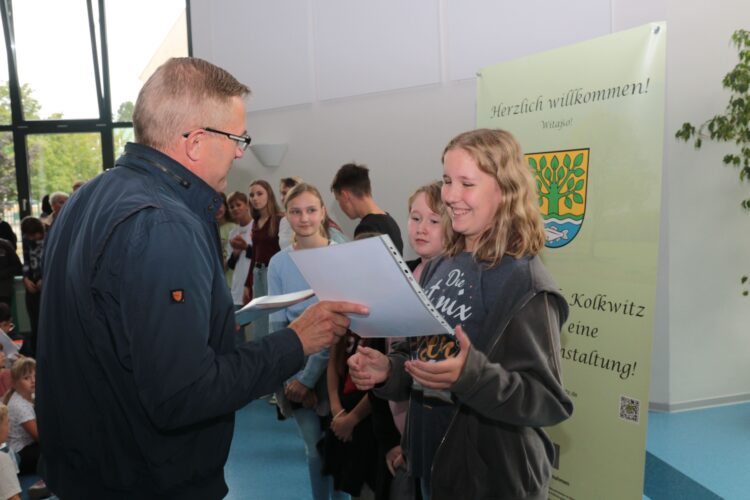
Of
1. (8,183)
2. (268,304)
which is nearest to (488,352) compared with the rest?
(268,304)

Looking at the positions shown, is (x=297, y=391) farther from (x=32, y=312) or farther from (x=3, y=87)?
(x=3, y=87)

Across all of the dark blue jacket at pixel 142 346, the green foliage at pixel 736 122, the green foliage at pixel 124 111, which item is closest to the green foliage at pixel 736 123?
the green foliage at pixel 736 122

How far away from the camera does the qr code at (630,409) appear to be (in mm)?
2638

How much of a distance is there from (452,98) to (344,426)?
377cm

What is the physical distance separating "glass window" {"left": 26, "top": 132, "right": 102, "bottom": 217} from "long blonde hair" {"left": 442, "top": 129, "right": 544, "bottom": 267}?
8270 mm

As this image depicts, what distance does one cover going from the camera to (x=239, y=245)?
6105 mm

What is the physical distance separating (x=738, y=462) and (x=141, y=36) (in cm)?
813

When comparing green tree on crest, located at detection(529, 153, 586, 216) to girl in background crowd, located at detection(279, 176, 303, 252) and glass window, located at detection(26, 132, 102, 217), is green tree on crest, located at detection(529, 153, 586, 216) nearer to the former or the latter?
girl in background crowd, located at detection(279, 176, 303, 252)

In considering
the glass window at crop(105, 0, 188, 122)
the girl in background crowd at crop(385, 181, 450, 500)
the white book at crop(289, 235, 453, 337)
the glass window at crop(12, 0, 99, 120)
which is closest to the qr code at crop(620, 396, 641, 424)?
the girl in background crowd at crop(385, 181, 450, 500)

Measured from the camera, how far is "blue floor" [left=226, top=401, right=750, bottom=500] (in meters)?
3.77

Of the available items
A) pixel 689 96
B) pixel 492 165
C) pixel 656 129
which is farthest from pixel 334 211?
pixel 492 165

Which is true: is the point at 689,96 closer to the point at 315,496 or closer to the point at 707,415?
the point at 707,415

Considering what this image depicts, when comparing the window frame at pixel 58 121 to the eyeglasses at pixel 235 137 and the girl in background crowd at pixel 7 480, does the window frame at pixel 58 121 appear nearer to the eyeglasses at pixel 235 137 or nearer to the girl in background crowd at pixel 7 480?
the girl in background crowd at pixel 7 480

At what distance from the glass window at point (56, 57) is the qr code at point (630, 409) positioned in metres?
8.15
